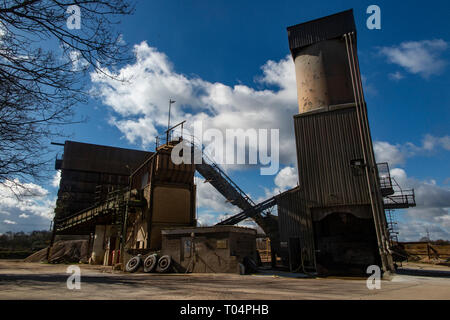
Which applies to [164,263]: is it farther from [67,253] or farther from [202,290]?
[67,253]

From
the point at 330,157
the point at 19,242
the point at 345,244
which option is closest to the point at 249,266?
the point at 345,244

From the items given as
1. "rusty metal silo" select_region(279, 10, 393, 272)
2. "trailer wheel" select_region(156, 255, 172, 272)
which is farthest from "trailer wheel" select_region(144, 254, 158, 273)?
"rusty metal silo" select_region(279, 10, 393, 272)

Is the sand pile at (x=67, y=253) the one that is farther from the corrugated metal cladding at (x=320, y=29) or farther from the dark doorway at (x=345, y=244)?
the corrugated metal cladding at (x=320, y=29)

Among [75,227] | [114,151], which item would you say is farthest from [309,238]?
[114,151]

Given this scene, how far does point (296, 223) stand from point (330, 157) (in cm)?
523

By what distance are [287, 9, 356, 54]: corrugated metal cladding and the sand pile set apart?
32229mm

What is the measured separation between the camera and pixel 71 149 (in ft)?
146

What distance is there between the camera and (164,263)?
755 inches

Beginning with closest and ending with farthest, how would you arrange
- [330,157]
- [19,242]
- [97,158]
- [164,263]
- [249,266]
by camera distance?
[249,266]
[164,263]
[330,157]
[97,158]
[19,242]

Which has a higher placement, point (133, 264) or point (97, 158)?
point (97, 158)

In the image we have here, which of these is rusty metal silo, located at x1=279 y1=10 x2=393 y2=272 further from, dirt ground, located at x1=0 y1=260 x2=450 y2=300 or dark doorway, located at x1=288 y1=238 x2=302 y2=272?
dirt ground, located at x1=0 y1=260 x2=450 y2=300

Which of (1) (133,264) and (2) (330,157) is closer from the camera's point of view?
(1) (133,264)

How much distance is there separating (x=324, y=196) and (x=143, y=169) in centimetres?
1638

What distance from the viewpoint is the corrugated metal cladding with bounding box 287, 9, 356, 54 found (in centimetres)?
2236
